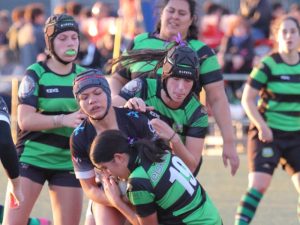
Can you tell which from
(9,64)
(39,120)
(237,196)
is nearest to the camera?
(39,120)

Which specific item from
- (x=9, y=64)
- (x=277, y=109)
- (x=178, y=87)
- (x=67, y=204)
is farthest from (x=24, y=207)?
(x=9, y=64)

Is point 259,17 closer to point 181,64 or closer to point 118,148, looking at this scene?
point 181,64

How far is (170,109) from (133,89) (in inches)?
10.3

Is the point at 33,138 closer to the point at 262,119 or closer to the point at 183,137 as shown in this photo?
the point at 183,137

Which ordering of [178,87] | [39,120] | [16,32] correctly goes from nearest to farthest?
[178,87], [39,120], [16,32]

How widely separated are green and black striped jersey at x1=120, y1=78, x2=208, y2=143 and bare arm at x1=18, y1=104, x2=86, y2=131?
0.41 m

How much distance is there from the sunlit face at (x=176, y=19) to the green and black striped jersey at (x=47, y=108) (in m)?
0.70

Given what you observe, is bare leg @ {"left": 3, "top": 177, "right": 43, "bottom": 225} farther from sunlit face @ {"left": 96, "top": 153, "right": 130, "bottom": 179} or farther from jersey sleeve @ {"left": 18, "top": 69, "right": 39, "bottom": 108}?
sunlit face @ {"left": 96, "top": 153, "right": 130, "bottom": 179}

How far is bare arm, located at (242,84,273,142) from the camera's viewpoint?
28.2 ft

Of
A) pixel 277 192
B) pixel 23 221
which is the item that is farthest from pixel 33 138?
pixel 277 192

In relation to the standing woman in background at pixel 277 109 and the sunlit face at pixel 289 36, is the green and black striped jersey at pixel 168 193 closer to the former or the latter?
the standing woman in background at pixel 277 109

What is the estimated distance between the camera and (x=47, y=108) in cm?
718

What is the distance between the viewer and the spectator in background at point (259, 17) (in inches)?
653

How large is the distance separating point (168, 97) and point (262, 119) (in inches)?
93.5
